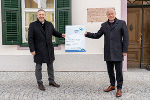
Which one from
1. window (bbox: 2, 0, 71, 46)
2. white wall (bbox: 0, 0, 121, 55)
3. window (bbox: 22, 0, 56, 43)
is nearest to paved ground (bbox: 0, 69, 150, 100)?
white wall (bbox: 0, 0, 121, 55)

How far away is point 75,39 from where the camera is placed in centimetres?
500

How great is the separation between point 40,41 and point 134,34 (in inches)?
155

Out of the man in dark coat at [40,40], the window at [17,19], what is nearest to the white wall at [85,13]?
the window at [17,19]

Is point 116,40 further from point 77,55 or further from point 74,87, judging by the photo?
point 77,55

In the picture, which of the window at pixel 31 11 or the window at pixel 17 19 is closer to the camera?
the window at pixel 17 19

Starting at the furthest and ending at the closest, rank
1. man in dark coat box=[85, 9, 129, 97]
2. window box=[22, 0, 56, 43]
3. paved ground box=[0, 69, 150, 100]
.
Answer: window box=[22, 0, 56, 43] → paved ground box=[0, 69, 150, 100] → man in dark coat box=[85, 9, 129, 97]

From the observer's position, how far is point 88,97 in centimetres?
435

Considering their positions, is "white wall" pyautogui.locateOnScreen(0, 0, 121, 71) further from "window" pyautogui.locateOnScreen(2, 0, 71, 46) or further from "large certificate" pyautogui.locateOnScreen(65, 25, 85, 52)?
"large certificate" pyautogui.locateOnScreen(65, 25, 85, 52)

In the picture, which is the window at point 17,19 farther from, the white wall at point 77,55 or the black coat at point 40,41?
the black coat at point 40,41

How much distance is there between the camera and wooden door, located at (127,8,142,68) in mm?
7398

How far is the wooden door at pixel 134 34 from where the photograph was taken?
24.3 ft

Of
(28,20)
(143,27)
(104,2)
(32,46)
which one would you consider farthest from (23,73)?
(143,27)

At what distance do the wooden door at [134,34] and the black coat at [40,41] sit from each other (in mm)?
3597

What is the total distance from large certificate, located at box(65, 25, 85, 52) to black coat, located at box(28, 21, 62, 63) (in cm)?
45
